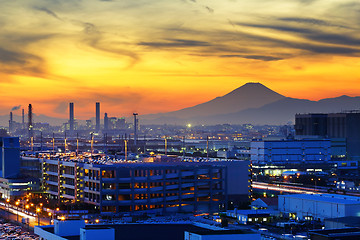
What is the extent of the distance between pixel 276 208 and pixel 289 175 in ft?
92.0

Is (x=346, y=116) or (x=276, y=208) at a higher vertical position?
(x=346, y=116)

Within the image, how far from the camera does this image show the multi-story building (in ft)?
153

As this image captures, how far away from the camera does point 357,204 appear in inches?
1559

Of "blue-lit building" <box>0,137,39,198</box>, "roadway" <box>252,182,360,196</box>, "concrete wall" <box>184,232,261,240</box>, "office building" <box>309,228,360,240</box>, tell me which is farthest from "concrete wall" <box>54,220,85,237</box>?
"blue-lit building" <box>0,137,39,198</box>

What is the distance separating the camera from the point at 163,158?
60594 mm

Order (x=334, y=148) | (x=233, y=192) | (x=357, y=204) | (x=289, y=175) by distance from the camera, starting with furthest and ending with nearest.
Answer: (x=334, y=148) → (x=289, y=175) → (x=233, y=192) → (x=357, y=204)

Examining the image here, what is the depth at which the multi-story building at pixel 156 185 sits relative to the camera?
46.6 meters

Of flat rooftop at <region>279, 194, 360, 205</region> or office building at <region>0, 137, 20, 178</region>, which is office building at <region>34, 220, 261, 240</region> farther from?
office building at <region>0, 137, 20, 178</region>

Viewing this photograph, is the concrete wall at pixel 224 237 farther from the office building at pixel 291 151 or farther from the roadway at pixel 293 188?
the office building at pixel 291 151

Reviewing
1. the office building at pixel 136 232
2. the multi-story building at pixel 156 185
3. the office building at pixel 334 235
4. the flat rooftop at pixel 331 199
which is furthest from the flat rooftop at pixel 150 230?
the multi-story building at pixel 156 185

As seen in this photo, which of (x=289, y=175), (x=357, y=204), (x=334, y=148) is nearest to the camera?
(x=357, y=204)

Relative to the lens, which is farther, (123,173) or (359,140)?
(359,140)

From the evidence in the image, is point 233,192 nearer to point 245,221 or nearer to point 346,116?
point 245,221

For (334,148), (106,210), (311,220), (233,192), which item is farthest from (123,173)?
(334,148)
